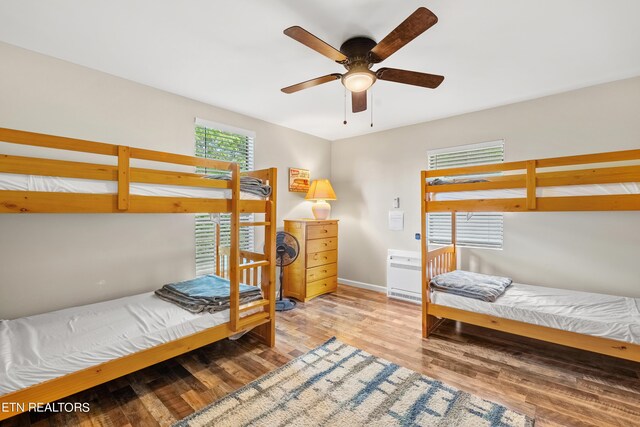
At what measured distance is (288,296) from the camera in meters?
4.16

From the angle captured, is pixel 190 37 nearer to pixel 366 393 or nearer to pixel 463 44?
pixel 463 44

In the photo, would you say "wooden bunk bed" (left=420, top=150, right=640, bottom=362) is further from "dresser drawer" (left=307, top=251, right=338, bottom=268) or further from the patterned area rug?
"dresser drawer" (left=307, top=251, right=338, bottom=268)

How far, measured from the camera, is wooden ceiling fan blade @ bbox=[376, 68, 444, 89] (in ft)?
6.52

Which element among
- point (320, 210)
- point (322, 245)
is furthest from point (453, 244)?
point (320, 210)

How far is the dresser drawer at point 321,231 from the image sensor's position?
4012 mm

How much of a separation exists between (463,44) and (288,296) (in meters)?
3.59

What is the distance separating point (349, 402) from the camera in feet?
6.23

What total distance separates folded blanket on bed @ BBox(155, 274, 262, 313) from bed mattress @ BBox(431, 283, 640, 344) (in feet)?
6.17

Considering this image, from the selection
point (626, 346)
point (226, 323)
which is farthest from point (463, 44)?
point (226, 323)

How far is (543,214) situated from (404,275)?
1766mm

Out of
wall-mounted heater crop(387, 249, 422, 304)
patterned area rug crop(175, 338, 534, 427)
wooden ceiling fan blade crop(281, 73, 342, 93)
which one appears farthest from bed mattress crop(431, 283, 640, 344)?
wooden ceiling fan blade crop(281, 73, 342, 93)

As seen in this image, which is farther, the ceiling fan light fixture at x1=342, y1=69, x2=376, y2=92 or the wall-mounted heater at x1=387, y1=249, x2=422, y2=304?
the wall-mounted heater at x1=387, y1=249, x2=422, y2=304

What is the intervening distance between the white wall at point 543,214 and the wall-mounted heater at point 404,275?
7.3 inches

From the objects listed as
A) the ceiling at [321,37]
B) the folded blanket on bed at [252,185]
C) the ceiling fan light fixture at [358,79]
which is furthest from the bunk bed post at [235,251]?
the ceiling fan light fixture at [358,79]
